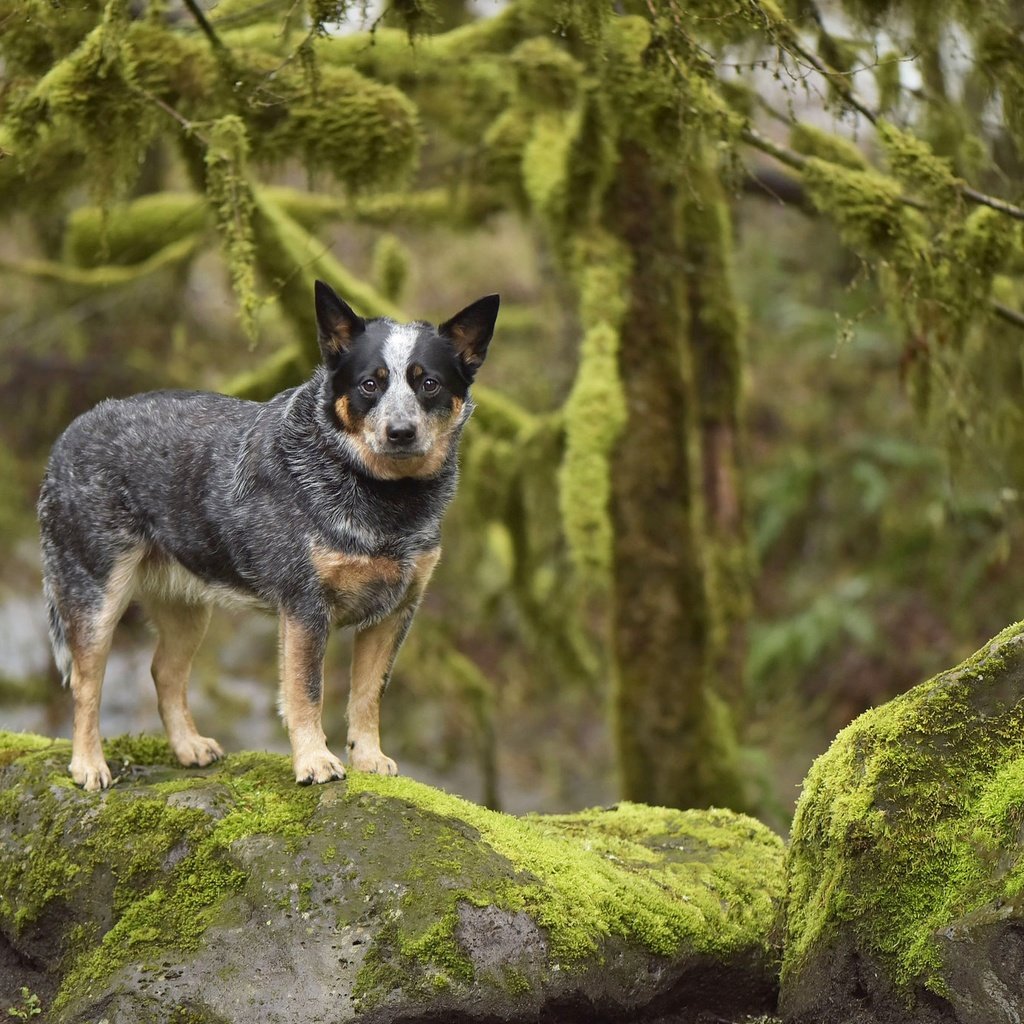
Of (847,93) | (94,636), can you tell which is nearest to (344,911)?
(94,636)

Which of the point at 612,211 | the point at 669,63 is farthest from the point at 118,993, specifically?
the point at 612,211

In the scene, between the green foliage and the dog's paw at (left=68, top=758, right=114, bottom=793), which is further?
the dog's paw at (left=68, top=758, right=114, bottom=793)

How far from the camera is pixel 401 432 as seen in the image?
5312 mm

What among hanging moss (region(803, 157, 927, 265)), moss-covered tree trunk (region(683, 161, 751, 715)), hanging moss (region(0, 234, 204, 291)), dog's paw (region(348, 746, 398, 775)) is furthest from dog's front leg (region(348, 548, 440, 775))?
hanging moss (region(0, 234, 204, 291))

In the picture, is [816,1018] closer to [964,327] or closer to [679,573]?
[964,327]

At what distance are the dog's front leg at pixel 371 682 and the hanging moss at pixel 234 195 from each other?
1.53 m

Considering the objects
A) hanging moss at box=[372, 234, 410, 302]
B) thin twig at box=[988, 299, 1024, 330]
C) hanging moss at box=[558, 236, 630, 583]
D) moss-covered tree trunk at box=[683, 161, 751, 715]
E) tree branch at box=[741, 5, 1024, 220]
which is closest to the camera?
tree branch at box=[741, 5, 1024, 220]

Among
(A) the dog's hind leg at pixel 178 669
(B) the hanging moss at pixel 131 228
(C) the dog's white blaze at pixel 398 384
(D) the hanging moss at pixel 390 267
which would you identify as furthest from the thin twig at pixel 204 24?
(D) the hanging moss at pixel 390 267

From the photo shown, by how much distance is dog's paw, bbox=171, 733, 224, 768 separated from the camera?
620 cm

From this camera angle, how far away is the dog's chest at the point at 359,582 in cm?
548

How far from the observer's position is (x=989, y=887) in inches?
171

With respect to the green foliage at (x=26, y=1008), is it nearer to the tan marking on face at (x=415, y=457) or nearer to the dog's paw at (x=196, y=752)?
the dog's paw at (x=196, y=752)

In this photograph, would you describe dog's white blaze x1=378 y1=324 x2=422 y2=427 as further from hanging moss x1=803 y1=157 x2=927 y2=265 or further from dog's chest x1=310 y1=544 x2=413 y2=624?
hanging moss x1=803 y1=157 x2=927 y2=265

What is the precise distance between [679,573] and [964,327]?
305 centimetres
